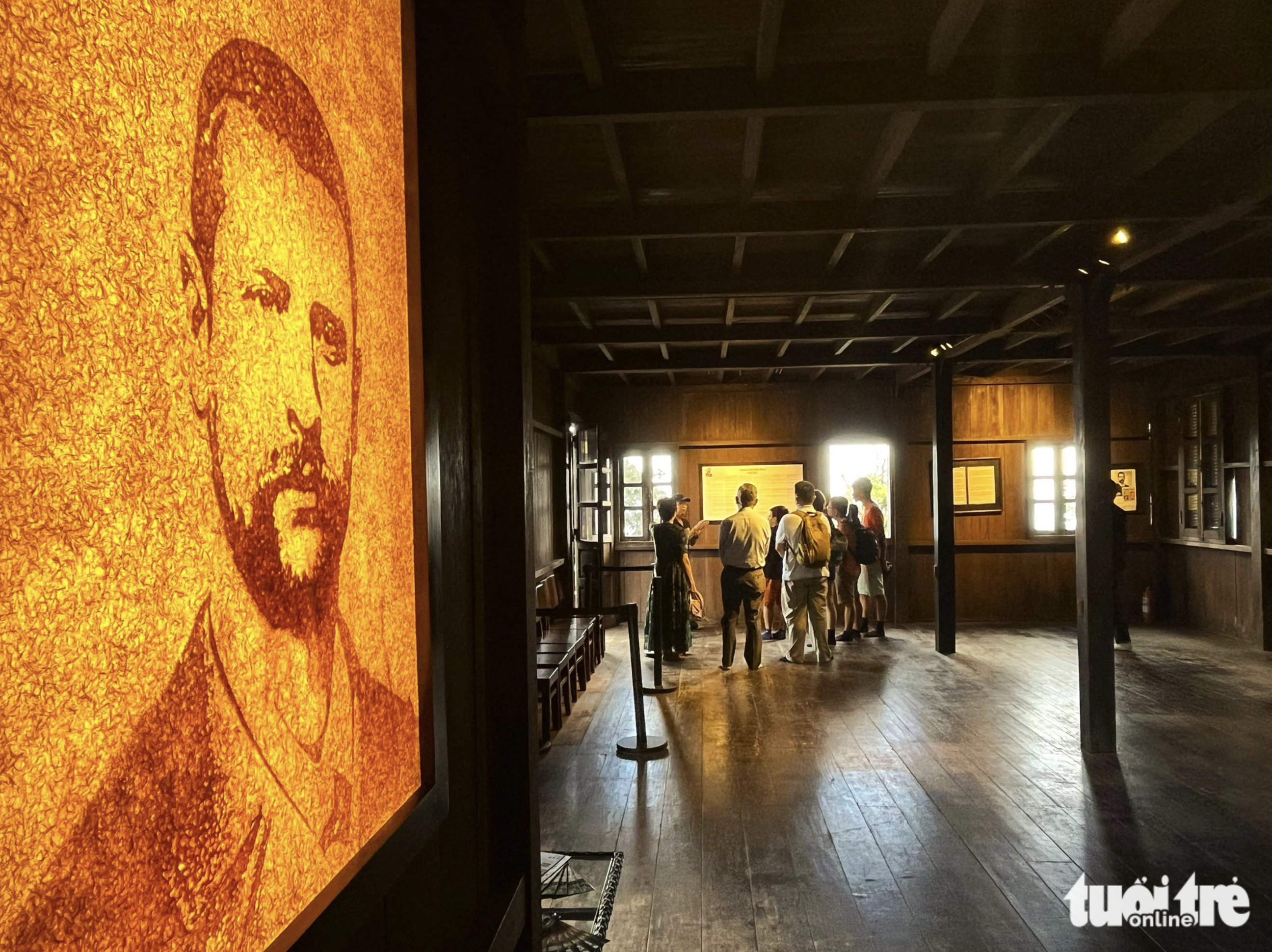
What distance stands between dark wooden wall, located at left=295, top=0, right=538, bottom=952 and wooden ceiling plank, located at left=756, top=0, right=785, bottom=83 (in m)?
1.05

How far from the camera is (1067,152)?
12.0 ft

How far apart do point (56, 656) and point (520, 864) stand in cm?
122

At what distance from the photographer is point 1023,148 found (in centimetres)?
337

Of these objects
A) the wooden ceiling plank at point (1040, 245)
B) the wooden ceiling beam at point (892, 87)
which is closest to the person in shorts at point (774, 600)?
the wooden ceiling plank at point (1040, 245)

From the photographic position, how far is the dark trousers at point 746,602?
693cm

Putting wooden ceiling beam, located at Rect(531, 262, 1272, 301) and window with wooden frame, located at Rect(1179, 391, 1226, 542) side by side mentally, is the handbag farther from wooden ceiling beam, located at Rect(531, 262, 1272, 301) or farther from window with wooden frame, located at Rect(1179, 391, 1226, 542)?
window with wooden frame, located at Rect(1179, 391, 1226, 542)

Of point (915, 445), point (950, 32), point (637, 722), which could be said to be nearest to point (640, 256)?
point (950, 32)

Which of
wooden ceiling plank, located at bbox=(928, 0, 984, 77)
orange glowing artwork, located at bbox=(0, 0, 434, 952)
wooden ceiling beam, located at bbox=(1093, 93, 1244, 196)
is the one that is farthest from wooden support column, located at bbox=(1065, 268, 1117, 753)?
orange glowing artwork, located at bbox=(0, 0, 434, 952)

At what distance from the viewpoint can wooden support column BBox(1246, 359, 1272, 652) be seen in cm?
767

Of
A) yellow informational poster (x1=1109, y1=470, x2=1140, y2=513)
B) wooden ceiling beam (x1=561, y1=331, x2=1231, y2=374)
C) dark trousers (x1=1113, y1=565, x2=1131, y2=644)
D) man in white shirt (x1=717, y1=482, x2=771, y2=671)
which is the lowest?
dark trousers (x1=1113, y1=565, x2=1131, y2=644)

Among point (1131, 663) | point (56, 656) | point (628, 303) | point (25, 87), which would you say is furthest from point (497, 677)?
point (1131, 663)

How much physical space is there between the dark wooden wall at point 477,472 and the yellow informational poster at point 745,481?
8.57m

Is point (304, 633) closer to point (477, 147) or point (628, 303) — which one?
point (477, 147)

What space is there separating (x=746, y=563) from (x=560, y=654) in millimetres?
2081
